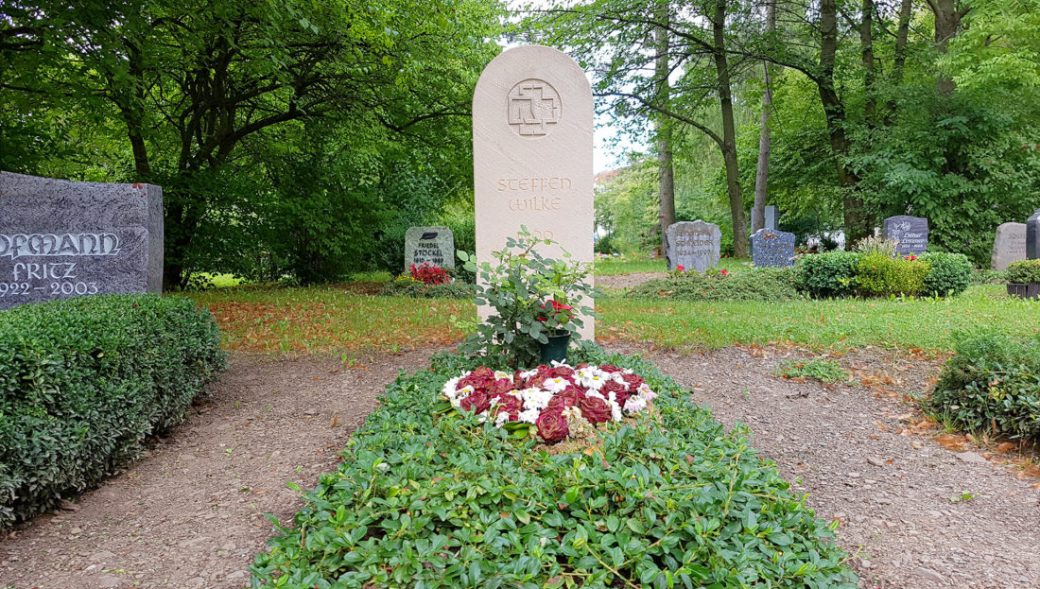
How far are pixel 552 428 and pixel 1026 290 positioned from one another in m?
11.4

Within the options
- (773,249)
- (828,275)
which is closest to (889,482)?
(828,275)

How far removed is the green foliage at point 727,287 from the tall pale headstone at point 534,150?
19.3ft

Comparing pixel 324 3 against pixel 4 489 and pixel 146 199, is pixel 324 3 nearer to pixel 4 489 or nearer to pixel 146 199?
pixel 146 199

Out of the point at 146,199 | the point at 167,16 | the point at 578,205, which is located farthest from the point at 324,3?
the point at 578,205

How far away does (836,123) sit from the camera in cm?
1794

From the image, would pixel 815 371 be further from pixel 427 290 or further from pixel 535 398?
pixel 427 290

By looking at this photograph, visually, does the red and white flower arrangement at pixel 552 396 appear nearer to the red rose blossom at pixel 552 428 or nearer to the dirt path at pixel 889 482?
the red rose blossom at pixel 552 428

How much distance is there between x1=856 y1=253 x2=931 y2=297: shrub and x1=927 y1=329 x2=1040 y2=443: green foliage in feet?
23.0

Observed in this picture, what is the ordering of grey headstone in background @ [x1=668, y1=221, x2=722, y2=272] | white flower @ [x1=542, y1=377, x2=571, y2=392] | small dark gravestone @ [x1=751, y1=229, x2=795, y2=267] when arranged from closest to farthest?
1. white flower @ [x1=542, y1=377, x2=571, y2=392]
2. grey headstone in background @ [x1=668, y1=221, x2=722, y2=272]
3. small dark gravestone @ [x1=751, y1=229, x2=795, y2=267]

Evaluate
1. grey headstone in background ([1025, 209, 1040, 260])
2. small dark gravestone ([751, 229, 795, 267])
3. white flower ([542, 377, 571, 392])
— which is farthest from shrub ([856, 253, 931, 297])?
white flower ([542, 377, 571, 392])

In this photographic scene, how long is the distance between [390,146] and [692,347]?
9.07 metres

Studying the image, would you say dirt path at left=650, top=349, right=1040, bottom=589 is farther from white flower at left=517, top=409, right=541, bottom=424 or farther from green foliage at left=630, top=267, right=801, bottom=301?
green foliage at left=630, top=267, right=801, bottom=301

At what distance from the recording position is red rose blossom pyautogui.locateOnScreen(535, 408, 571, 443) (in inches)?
106

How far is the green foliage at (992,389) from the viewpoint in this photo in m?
3.64
